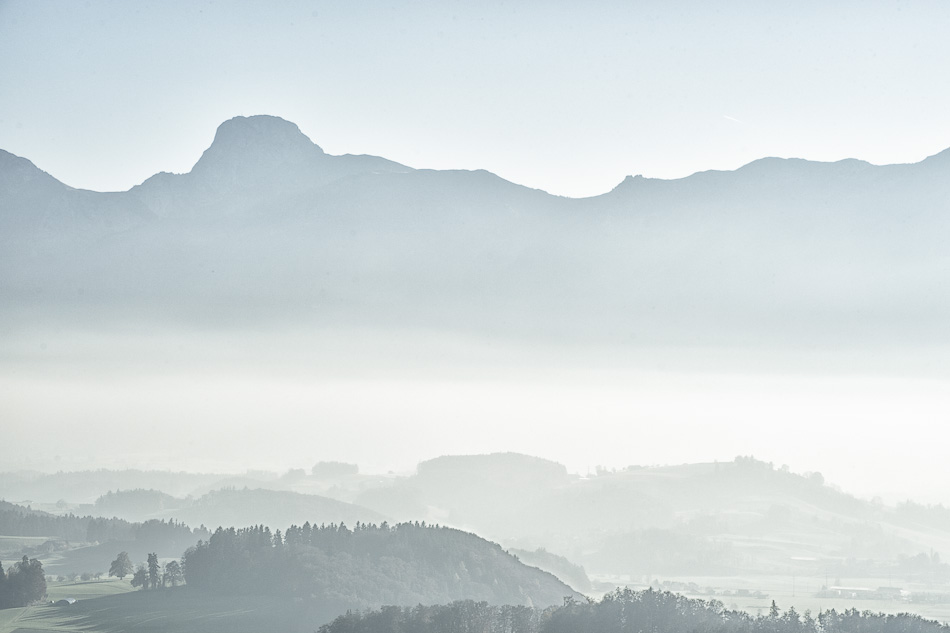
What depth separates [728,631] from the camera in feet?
647

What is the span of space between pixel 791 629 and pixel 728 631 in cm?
1092

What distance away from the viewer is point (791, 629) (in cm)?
19612
